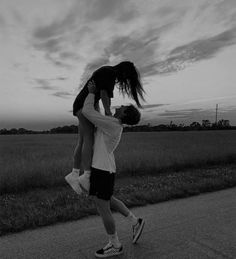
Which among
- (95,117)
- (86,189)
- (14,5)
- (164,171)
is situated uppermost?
(14,5)

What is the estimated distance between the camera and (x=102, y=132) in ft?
8.57

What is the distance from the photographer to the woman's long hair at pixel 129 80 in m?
2.75

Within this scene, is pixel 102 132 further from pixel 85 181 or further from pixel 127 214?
pixel 127 214

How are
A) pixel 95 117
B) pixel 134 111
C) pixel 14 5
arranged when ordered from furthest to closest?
pixel 14 5 → pixel 134 111 → pixel 95 117

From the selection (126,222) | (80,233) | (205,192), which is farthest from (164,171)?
(80,233)

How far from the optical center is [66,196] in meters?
5.02

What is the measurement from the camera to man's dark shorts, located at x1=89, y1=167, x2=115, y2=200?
2582 mm

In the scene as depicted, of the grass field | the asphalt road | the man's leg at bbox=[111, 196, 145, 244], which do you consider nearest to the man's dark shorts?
the man's leg at bbox=[111, 196, 145, 244]

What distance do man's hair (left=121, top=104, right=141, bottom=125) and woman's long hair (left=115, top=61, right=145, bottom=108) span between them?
182mm

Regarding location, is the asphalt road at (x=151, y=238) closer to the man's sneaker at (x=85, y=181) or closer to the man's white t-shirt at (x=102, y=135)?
the man's sneaker at (x=85, y=181)

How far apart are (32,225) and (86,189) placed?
54.8 inches

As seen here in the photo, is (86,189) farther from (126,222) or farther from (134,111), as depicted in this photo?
(126,222)

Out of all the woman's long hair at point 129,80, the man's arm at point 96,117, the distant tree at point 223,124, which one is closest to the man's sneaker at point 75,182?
the man's arm at point 96,117

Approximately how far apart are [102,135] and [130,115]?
0.34 meters
